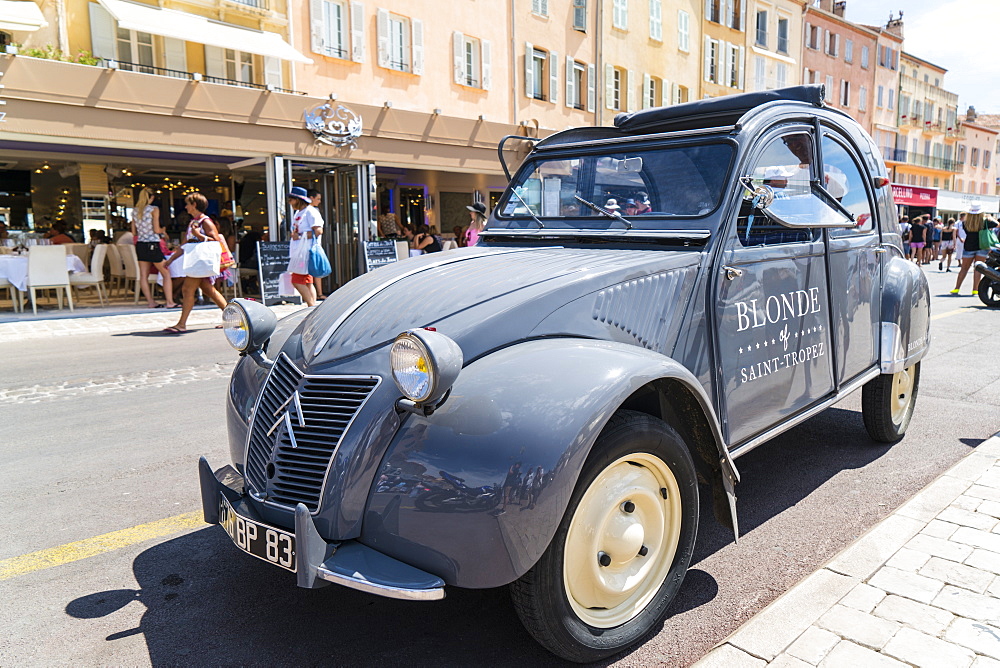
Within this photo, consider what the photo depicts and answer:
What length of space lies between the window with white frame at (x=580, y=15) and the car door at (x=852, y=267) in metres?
20.7

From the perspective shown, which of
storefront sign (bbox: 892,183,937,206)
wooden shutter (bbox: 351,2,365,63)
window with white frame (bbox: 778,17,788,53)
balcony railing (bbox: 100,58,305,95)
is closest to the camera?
balcony railing (bbox: 100,58,305,95)

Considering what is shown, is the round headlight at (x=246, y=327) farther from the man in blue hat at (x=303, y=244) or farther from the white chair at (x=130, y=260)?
the white chair at (x=130, y=260)

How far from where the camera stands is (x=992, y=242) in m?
13.5

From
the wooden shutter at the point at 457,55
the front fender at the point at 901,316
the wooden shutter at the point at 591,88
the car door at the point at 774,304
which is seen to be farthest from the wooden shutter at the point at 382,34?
the car door at the point at 774,304

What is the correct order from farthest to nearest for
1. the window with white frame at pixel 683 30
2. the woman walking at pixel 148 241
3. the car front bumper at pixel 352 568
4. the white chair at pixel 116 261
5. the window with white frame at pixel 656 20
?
the window with white frame at pixel 683 30 → the window with white frame at pixel 656 20 → the white chair at pixel 116 261 → the woman walking at pixel 148 241 → the car front bumper at pixel 352 568

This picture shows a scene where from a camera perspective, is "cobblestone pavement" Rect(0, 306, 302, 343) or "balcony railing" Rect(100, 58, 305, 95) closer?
"cobblestone pavement" Rect(0, 306, 302, 343)

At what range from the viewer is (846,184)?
414cm

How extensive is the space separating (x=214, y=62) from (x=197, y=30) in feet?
4.87

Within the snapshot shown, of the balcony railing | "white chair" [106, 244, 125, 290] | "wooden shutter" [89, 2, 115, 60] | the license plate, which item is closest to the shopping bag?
"white chair" [106, 244, 125, 290]


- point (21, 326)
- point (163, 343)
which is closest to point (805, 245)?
point (163, 343)

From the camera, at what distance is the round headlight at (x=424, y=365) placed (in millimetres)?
2131

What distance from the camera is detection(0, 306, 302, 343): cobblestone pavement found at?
1048 cm

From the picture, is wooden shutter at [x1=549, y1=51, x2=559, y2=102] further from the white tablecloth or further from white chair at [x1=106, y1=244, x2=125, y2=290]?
the white tablecloth

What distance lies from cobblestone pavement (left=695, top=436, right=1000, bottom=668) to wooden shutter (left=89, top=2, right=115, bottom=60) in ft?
51.5
